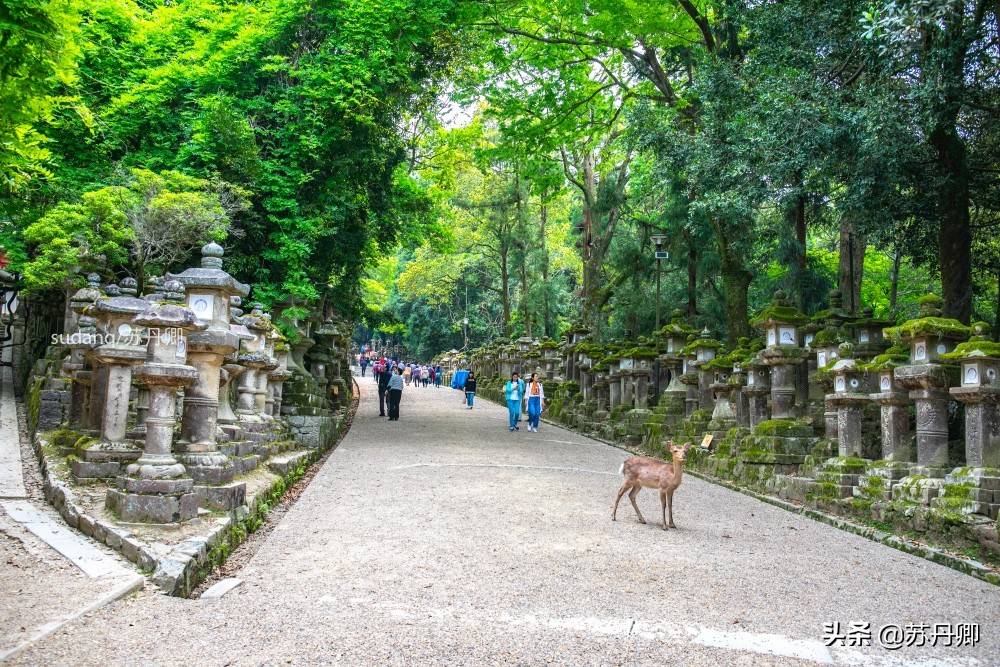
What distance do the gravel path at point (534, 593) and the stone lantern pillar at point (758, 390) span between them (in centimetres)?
212

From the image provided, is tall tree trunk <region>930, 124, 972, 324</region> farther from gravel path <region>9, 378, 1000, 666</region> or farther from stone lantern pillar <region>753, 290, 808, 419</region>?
gravel path <region>9, 378, 1000, 666</region>

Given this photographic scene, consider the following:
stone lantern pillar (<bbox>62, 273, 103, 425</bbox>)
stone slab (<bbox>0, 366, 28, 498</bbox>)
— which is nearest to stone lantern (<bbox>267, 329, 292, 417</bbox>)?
stone lantern pillar (<bbox>62, 273, 103, 425</bbox>)

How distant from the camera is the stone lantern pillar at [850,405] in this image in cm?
895

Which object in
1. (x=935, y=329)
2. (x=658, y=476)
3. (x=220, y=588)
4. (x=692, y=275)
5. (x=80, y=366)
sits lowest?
(x=220, y=588)

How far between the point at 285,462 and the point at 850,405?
6.96 metres

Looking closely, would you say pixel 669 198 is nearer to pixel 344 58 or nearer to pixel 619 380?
pixel 619 380

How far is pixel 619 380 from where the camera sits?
17.8 meters

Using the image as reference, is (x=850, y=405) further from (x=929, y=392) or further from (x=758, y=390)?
(x=758, y=390)

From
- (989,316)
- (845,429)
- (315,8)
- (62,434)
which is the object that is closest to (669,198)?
(989,316)

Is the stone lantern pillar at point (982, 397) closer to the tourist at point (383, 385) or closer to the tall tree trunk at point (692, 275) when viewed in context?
the tall tree trunk at point (692, 275)

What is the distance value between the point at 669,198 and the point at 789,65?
8.27 m

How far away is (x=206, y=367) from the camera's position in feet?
24.5

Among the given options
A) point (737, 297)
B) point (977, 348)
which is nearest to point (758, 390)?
point (977, 348)

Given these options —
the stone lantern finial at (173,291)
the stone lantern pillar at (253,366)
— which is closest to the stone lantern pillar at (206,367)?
the stone lantern finial at (173,291)
